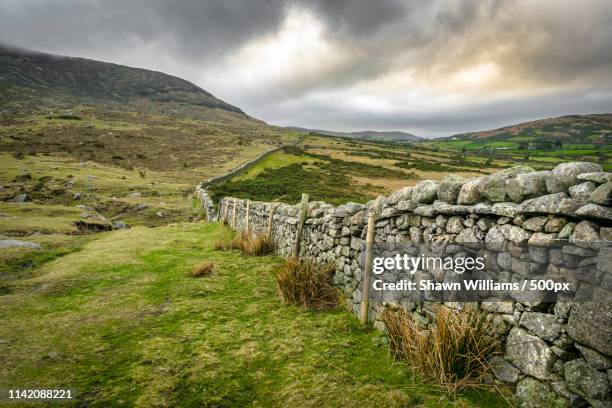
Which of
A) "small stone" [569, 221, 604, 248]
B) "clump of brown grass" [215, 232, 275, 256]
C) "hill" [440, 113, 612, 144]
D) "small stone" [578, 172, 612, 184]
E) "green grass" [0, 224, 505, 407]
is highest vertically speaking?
"hill" [440, 113, 612, 144]

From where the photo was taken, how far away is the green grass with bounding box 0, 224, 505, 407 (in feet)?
13.1

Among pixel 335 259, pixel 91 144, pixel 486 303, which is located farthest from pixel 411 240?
pixel 91 144

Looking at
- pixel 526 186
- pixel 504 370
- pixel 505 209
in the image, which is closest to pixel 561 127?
pixel 526 186

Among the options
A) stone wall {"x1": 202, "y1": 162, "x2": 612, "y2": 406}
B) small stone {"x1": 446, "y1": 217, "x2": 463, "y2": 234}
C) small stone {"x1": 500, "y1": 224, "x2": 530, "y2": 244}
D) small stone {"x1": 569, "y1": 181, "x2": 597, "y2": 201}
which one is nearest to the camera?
stone wall {"x1": 202, "y1": 162, "x2": 612, "y2": 406}

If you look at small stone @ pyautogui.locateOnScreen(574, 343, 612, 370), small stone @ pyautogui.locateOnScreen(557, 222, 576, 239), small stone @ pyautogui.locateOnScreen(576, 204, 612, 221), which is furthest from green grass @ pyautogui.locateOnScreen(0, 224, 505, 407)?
small stone @ pyautogui.locateOnScreen(576, 204, 612, 221)

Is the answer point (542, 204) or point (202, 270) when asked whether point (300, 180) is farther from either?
point (542, 204)

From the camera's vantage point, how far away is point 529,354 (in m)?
3.22

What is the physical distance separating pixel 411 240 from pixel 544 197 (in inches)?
81.1

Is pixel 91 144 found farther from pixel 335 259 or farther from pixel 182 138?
pixel 335 259

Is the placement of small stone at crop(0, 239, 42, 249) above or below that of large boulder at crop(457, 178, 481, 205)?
below

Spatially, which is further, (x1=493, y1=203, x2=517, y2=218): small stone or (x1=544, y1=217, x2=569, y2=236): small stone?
(x1=493, y1=203, x2=517, y2=218): small stone

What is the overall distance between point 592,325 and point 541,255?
0.70 m

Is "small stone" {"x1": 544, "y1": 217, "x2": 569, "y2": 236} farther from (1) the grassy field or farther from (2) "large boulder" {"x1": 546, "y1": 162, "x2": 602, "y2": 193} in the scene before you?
(1) the grassy field

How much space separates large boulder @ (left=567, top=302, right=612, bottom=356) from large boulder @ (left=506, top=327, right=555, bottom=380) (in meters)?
0.32
